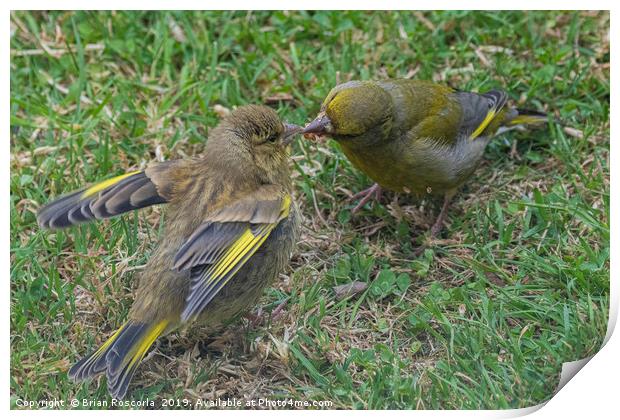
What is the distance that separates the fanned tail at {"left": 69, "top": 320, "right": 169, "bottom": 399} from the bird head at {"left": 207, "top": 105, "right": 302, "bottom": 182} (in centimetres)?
101

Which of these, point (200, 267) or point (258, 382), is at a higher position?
point (200, 267)

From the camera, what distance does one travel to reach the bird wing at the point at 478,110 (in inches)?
223

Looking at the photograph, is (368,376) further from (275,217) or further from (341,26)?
(341,26)

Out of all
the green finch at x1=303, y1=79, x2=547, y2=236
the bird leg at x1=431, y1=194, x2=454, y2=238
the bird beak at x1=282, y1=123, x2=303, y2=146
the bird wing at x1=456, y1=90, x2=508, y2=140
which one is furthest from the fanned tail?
the bird wing at x1=456, y1=90, x2=508, y2=140

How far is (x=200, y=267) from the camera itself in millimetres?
4414

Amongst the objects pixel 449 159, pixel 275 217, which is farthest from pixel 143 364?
pixel 449 159

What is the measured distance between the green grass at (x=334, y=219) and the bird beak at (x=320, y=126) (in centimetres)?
67

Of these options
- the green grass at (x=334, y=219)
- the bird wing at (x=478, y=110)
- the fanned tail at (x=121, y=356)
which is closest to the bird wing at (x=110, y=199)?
the green grass at (x=334, y=219)

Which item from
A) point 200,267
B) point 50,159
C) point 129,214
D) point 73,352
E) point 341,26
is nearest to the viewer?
point 200,267

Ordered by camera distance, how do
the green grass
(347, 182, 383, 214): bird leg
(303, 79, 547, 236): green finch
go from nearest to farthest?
the green grass < (303, 79, 547, 236): green finch < (347, 182, 383, 214): bird leg

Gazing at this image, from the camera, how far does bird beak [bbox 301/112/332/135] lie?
16.5 feet

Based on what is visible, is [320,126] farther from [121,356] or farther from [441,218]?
[121,356]

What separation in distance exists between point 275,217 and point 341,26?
2127 millimetres

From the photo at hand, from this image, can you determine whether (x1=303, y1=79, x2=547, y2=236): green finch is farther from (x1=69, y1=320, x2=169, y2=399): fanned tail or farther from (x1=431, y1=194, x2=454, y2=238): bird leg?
(x1=69, y1=320, x2=169, y2=399): fanned tail
